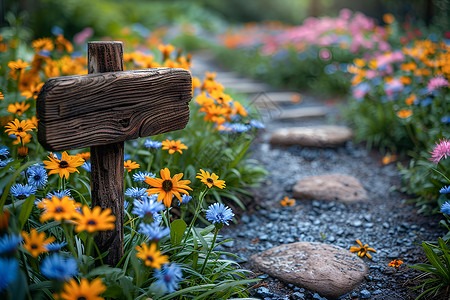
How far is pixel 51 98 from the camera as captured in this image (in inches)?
41.9

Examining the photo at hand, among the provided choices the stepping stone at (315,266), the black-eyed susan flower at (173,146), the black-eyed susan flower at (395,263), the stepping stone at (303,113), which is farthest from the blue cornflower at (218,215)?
the stepping stone at (303,113)

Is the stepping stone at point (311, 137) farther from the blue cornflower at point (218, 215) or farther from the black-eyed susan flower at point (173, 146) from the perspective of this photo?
the blue cornflower at point (218, 215)

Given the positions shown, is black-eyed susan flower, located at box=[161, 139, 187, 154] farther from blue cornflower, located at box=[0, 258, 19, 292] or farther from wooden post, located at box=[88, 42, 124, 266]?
blue cornflower, located at box=[0, 258, 19, 292]

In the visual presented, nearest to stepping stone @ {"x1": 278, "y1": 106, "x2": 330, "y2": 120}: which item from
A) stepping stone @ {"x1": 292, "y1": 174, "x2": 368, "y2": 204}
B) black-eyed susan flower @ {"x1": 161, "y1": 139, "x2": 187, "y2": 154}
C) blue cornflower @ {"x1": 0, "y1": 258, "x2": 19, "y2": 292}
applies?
stepping stone @ {"x1": 292, "y1": 174, "x2": 368, "y2": 204}

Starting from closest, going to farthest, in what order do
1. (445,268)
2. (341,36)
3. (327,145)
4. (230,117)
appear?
1. (445,268)
2. (230,117)
3. (327,145)
4. (341,36)

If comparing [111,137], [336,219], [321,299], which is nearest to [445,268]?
[321,299]

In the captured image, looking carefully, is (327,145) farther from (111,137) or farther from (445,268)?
(111,137)

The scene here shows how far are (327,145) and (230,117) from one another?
4.53 feet

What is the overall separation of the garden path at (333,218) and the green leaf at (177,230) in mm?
461

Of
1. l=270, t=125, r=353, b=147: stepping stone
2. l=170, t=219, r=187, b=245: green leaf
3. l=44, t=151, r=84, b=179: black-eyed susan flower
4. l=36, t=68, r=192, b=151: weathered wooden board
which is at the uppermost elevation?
l=36, t=68, r=192, b=151: weathered wooden board

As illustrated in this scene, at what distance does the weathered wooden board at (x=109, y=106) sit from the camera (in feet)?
3.55

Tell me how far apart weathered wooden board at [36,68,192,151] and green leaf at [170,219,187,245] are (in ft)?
1.25

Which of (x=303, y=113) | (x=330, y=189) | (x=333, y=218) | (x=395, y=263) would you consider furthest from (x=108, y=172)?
(x=303, y=113)

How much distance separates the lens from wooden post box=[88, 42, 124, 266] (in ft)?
4.09
